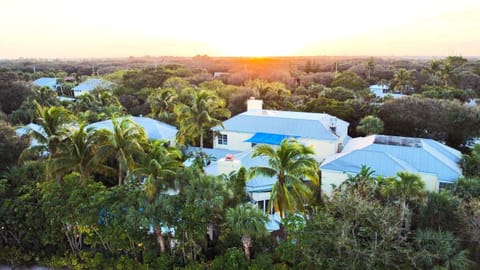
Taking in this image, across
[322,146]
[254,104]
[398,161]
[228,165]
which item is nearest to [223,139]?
[254,104]

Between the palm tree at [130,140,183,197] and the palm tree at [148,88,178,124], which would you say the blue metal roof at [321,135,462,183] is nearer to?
the palm tree at [130,140,183,197]

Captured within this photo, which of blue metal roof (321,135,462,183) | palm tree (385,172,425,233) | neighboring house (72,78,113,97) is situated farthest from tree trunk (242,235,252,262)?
neighboring house (72,78,113,97)

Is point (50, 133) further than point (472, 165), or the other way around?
point (472, 165)

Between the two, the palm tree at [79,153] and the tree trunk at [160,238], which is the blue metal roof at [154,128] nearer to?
the palm tree at [79,153]

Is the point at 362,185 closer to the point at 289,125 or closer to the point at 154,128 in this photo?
the point at 289,125

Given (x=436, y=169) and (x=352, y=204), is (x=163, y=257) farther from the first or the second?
(x=436, y=169)

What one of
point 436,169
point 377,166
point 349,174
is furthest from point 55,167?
point 436,169
